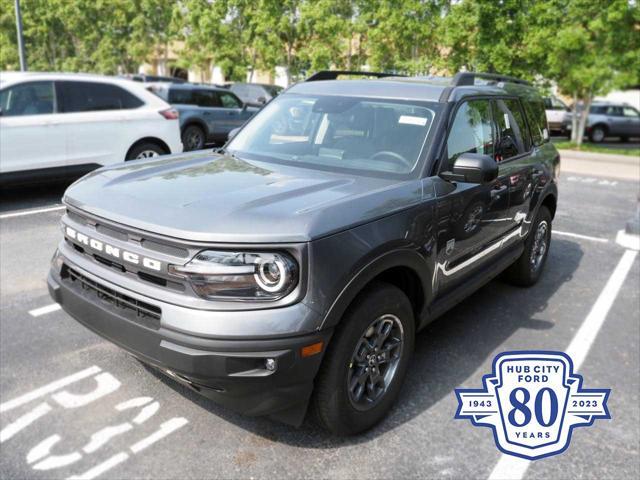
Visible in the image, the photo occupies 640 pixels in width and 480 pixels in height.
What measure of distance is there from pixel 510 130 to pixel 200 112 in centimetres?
930

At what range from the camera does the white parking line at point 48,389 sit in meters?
3.14

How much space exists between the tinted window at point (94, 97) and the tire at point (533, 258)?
19.8 feet

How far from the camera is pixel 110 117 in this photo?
8.09 metres

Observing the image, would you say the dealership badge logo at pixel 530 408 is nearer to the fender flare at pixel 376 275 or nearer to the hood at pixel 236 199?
the fender flare at pixel 376 275

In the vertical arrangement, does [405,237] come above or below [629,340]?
above

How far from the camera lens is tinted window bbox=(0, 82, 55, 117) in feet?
23.4

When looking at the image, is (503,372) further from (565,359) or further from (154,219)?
(154,219)

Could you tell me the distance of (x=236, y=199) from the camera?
8.98 ft

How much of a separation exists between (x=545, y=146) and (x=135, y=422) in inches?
173

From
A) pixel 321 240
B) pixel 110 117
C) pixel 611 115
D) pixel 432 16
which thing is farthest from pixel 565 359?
pixel 611 115

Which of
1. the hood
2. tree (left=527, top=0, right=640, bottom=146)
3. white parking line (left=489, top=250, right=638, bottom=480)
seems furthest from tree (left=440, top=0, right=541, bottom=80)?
the hood

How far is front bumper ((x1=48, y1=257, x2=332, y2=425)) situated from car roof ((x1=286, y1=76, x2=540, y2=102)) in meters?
1.91

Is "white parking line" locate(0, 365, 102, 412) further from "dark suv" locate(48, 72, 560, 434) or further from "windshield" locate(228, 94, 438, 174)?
"windshield" locate(228, 94, 438, 174)

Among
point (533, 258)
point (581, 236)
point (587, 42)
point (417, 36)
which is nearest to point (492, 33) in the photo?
point (417, 36)
